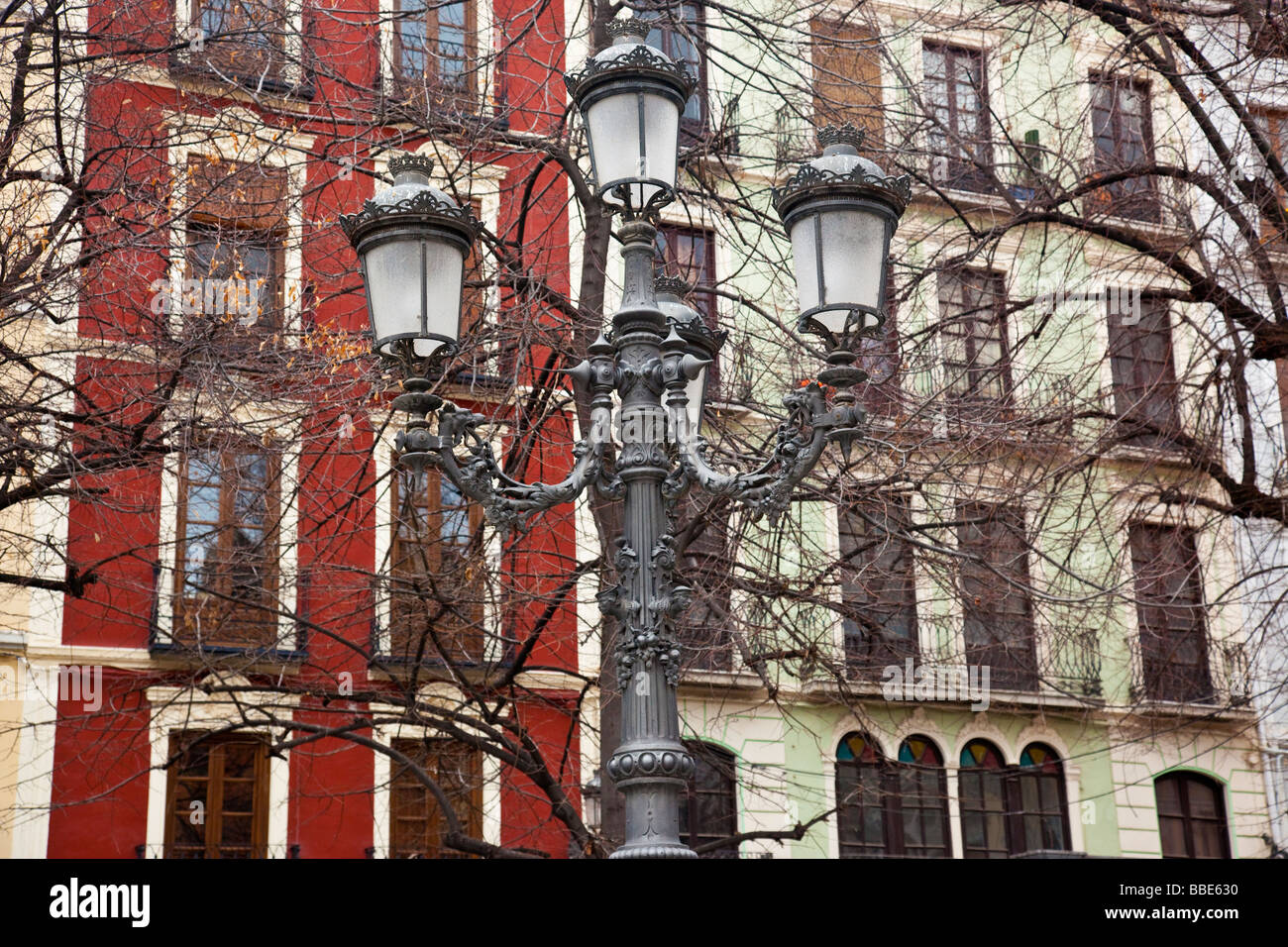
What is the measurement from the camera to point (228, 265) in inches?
514

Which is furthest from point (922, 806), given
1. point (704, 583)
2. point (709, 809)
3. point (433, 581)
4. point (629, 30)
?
point (629, 30)

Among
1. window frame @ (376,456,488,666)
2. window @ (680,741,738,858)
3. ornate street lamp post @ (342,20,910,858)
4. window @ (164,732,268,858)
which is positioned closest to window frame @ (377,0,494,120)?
window frame @ (376,456,488,666)

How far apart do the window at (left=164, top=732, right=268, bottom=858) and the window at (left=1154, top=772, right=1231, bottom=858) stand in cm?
1216

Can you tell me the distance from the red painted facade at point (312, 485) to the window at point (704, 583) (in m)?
1.09

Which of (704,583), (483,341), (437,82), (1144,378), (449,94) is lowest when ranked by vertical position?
(704,583)

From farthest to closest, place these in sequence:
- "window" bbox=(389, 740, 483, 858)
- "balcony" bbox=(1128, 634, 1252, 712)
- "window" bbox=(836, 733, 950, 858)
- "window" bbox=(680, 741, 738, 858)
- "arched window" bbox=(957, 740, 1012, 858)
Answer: "arched window" bbox=(957, 740, 1012, 858)
"window" bbox=(836, 733, 950, 858)
"balcony" bbox=(1128, 634, 1252, 712)
"window" bbox=(680, 741, 738, 858)
"window" bbox=(389, 740, 483, 858)

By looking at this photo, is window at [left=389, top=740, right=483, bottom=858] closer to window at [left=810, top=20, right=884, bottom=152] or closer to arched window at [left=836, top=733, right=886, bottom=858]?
arched window at [left=836, top=733, right=886, bottom=858]

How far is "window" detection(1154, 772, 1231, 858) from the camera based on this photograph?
2112 cm

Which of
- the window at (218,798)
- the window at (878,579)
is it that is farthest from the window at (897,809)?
the window at (218,798)

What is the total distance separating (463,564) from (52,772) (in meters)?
5.49

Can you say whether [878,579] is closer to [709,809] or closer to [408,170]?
[709,809]

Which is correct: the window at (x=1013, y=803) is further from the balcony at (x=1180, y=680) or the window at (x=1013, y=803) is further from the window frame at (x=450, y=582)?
the window frame at (x=450, y=582)

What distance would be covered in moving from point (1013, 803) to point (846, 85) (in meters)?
10.9
